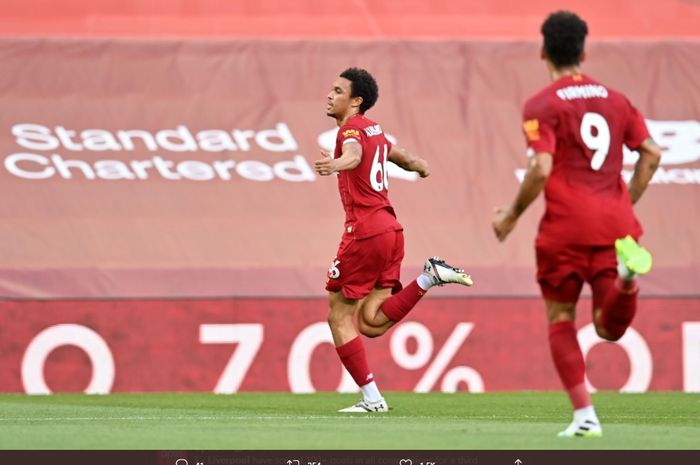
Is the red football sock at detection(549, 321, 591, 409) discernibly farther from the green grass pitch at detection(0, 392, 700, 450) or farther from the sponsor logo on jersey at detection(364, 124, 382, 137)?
the sponsor logo on jersey at detection(364, 124, 382, 137)

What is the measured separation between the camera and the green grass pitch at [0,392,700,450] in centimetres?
755

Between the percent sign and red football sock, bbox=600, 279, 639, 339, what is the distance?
679cm

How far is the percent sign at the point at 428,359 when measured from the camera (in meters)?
14.6

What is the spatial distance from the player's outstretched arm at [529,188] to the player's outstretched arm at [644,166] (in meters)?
0.68

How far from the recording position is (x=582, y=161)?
7.88 metres

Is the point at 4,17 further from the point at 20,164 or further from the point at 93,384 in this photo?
the point at 93,384

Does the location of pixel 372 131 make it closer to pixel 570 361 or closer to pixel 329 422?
pixel 329 422

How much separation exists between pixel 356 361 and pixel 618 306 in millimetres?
3239

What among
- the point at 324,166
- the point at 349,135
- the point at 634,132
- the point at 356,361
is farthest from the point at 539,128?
the point at 356,361

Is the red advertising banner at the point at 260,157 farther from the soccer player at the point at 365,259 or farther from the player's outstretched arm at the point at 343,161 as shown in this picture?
the player's outstretched arm at the point at 343,161

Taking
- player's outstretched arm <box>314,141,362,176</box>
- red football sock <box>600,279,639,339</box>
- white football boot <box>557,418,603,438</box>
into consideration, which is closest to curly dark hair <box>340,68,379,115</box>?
player's outstretched arm <box>314,141,362,176</box>

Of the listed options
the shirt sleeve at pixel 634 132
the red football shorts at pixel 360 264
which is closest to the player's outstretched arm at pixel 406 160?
the red football shorts at pixel 360 264
